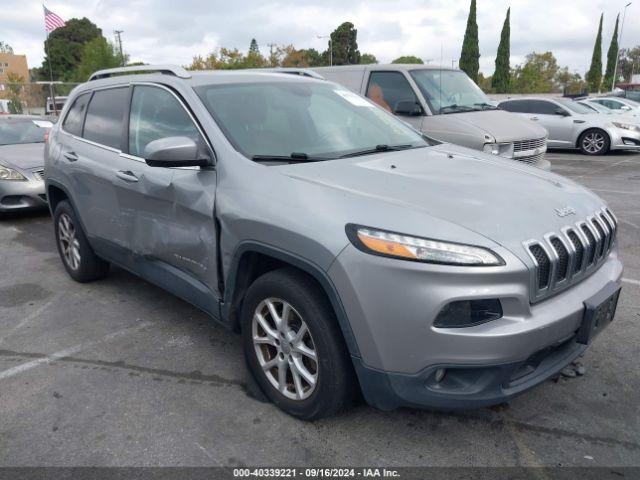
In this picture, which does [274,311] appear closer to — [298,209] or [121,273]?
[298,209]

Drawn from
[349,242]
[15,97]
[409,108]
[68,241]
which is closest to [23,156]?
[68,241]

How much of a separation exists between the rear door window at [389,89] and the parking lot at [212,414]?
4486 mm

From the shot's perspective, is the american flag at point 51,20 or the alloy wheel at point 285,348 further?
the american flag at point 51,20

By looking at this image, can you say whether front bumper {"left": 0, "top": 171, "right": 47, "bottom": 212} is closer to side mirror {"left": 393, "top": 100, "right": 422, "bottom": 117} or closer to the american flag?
side mirror {"left": 393, "top": 100, "right": 422, "bottom": 117}

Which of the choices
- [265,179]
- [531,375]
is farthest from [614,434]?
[265,179]

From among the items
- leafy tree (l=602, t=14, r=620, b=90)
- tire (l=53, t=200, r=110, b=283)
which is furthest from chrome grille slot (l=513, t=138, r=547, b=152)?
leafy tree (l=602, t=14, r=620, b=90)

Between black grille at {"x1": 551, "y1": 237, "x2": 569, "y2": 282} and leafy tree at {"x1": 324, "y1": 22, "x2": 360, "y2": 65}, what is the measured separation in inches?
2750

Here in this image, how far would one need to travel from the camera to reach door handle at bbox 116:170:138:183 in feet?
12.0

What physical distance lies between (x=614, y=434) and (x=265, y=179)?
2.10 metres

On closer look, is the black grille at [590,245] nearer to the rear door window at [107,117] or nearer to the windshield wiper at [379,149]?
the windshield wiper at [379,149]

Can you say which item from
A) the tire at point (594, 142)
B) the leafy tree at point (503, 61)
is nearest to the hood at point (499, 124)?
the tire at point (594, 142)

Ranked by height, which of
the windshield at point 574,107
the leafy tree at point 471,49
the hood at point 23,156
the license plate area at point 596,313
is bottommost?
the license plate area at point 596,313

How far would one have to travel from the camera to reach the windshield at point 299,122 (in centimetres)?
314

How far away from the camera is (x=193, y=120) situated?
3250mm
